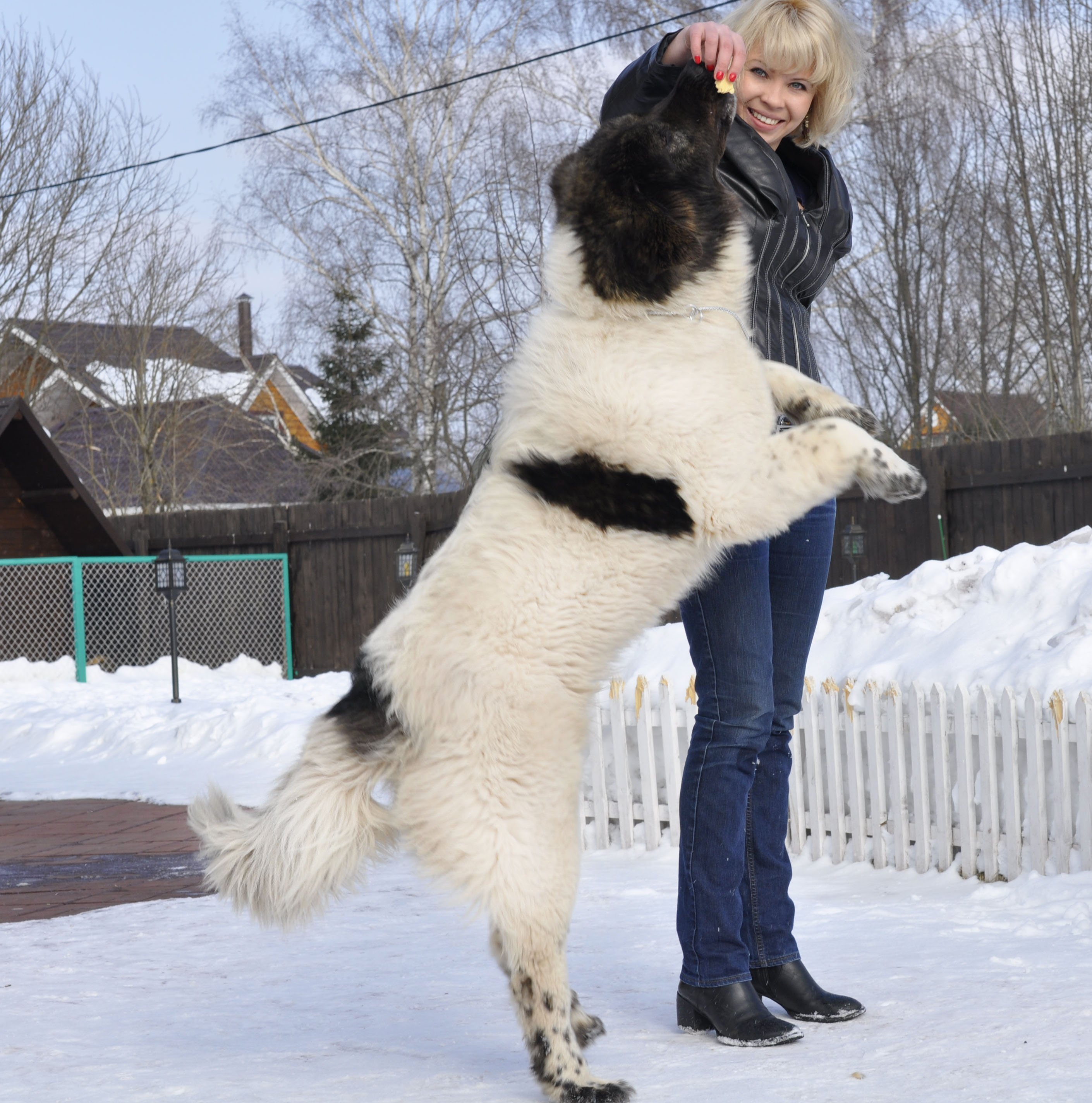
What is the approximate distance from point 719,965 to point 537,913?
25.1 inches

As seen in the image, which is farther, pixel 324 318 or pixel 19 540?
pixel 324 318

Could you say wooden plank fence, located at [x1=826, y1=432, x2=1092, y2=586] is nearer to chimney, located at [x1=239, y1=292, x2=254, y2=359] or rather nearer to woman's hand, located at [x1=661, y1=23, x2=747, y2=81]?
woman's hand, located at [x1=661, y1=23, x2=747, y2=81]

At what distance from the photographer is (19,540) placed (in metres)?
15.7

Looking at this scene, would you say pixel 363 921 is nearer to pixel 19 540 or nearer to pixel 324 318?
pixel 19 540

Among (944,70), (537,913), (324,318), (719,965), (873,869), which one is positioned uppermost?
(944,70)

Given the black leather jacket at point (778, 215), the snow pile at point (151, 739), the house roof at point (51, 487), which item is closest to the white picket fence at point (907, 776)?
the black leather jacket at point (778, 215)

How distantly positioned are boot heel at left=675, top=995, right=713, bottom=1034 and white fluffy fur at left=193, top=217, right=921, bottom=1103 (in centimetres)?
49

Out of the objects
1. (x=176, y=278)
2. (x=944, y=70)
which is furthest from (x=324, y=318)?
(x=944, y=70)

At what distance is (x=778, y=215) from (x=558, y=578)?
3.75 feet

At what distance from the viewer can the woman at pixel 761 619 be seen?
2.86m

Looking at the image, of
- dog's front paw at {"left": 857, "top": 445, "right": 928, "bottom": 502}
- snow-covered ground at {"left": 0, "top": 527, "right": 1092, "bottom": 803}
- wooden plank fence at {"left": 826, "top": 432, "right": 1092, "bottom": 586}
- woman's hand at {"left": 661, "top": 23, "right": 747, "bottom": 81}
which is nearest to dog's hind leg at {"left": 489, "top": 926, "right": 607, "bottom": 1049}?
snow-covered ground at {"left": 0, "top": 527, "right": 1092, "bottom": 803}

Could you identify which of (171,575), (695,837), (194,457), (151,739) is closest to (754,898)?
(695,837)

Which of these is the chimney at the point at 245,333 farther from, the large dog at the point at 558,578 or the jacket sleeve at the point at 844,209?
the large dog at the point at 558,578

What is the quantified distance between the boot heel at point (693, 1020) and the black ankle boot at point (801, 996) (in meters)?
0.16
